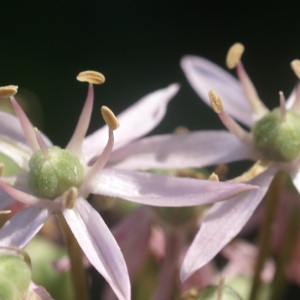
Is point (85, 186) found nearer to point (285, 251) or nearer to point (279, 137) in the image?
point (279, 137)

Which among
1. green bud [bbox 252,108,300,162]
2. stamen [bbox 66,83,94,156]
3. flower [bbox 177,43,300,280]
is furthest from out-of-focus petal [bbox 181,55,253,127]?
stamen [bbox 66,83,94,156]

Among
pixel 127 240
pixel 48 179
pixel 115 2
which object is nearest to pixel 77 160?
pixel 48 179

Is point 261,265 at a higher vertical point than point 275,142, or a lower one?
lower

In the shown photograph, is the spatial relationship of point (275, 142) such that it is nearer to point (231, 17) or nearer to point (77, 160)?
point (77, 160)

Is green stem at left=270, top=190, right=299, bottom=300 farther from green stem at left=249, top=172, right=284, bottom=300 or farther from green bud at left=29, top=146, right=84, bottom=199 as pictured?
green bud at left=29, top=146, right=84, bottom=199

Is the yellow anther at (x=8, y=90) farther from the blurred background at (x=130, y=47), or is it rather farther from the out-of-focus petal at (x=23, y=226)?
the blurred background at (x=130, y=47)

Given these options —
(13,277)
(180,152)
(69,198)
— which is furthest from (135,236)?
(13,277)
